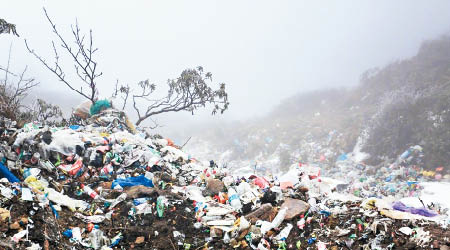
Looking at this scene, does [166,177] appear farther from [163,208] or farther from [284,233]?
[284,233]

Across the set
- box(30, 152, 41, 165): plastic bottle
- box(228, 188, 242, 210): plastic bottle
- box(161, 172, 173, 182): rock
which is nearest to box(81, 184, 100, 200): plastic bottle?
box(30, 152, 41, 165): plastic bottle

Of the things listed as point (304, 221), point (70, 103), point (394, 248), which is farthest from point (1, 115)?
point (70, 103)

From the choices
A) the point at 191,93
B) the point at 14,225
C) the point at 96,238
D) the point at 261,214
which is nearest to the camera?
the point at 14,225

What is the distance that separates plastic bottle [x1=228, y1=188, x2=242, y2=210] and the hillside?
7144 millimetres

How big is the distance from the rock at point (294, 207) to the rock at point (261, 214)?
6.2 inches

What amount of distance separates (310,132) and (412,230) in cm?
1224

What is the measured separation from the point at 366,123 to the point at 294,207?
11067 mm

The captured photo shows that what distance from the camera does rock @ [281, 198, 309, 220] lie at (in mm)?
2635

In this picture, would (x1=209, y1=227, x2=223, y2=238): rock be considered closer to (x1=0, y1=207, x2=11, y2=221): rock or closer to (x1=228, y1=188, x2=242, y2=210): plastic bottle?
(x1=228, y1=188, x2=242, y2=210): plastic bottle

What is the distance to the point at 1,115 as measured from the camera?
4.18m

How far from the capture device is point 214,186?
3520 mm

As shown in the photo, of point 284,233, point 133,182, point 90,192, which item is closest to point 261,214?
point 284,233

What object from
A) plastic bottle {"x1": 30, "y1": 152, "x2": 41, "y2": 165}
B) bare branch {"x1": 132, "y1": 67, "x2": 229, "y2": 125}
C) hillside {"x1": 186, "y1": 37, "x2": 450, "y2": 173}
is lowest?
hillside {"x1": 186, "y1": 37, "x2": 450, "y2": 173}

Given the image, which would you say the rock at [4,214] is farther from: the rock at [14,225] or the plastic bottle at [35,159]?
the plastic bottle at [35,159]
